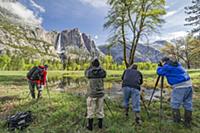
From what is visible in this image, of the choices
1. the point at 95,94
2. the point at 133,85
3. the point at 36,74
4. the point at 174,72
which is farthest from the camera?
the point at 36,74

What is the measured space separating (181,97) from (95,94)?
326 cm

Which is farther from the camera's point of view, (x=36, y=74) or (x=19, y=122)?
(x=36, y=74)

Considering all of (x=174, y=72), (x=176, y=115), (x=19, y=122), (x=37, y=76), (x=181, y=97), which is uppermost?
(x=174, y=72)

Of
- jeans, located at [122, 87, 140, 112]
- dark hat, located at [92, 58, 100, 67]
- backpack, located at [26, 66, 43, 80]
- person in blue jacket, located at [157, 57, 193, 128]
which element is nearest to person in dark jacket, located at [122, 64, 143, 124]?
jeans, located at [122, 87, 140, 112]

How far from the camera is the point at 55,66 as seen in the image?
5551 inches

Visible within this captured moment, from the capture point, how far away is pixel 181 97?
342 inches

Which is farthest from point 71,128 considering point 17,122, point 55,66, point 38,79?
point 55,66

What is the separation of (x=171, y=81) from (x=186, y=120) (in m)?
1.60

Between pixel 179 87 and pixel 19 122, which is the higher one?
pixel 179 87

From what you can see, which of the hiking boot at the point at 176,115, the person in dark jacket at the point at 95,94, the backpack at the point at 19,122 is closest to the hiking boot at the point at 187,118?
the hiking boot at the point at 176,115

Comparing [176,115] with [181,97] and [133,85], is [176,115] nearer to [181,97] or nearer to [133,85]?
[181,97]

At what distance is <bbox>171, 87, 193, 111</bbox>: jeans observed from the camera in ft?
28.5

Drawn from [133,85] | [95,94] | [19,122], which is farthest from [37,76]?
[133,85]

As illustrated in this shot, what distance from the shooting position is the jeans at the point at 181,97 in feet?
28.5
